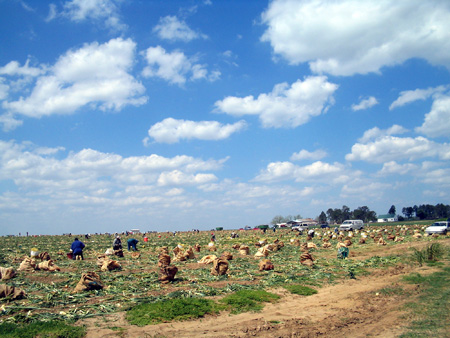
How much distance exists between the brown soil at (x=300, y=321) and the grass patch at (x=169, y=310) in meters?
0.25

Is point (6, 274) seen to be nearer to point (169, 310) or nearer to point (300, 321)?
point (169, 310)

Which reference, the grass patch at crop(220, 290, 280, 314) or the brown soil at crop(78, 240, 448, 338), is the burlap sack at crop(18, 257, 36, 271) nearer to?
the brown soil at crop(78, 240, 448, 338)

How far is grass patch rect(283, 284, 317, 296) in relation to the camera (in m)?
13.3

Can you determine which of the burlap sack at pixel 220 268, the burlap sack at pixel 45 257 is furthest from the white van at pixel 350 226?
the burlap sack at pixel 45 257

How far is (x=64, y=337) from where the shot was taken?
26.1 ft

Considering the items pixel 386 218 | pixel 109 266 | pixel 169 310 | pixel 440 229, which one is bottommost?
pixel 386 218

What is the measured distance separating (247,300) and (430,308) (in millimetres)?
5923

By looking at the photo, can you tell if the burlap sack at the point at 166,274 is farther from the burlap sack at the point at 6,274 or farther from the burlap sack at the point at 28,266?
the burlap sack at the point at 28,266

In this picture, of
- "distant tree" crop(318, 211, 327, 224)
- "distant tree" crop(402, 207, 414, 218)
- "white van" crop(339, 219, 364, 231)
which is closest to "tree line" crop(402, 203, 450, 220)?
"distant tree" crop(402, 207, 414, 218)

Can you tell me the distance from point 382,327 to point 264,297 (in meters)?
4.21

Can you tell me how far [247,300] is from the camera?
38.0ft

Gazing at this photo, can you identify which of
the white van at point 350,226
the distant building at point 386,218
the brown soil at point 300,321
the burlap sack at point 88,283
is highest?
the burlap sack at point 88,283

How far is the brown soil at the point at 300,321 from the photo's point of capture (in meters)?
8.71

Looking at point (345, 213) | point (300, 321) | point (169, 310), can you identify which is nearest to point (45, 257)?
point (169, 310)
